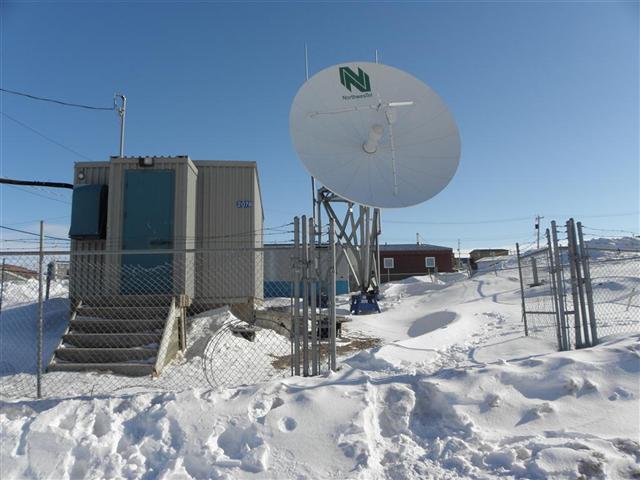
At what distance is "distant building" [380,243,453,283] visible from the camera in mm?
40750

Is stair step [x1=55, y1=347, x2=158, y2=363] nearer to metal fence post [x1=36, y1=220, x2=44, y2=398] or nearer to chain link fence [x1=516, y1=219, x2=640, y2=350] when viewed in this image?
metal fence post [x1=36, y1=220, x2=44, y2=398]

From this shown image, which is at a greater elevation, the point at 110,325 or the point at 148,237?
the point at 148,237

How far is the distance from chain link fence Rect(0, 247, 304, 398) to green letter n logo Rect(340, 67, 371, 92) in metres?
4.53

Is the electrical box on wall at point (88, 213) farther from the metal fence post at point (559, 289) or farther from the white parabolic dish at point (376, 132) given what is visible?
the metal fence post at point (559, 289)

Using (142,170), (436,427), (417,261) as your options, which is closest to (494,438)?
(436,427)

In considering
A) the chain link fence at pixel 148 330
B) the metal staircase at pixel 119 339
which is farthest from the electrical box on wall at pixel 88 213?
the metal staircase at pixel 119 339

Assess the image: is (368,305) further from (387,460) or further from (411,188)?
(387,460)

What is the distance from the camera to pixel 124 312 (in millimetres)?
8992

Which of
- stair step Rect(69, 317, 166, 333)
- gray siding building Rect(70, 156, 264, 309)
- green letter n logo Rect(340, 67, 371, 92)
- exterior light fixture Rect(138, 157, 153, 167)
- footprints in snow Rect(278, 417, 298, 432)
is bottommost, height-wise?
footprints in snow Rect(278, 417, 298, 432)

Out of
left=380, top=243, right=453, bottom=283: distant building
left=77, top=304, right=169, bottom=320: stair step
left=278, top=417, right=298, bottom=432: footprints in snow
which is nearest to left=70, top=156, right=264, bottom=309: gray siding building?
left=77, top=304, right=169, bottom=320: stair step

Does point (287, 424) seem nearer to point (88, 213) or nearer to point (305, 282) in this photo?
point (305, 282)

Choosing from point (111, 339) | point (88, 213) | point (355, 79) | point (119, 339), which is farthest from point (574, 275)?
point (88, 213)

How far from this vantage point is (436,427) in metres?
3.78

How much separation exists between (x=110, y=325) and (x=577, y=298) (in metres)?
7.54
